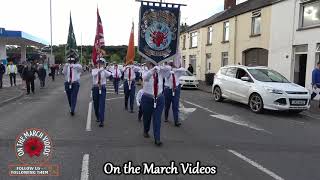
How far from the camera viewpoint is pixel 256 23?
25.1 m

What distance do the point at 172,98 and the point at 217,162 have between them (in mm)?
4019

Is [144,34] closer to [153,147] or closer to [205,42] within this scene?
[153,147]

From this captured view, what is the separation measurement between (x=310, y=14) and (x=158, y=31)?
13715 mm

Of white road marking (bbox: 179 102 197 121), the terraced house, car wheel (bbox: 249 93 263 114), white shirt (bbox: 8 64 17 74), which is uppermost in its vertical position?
the terraced house

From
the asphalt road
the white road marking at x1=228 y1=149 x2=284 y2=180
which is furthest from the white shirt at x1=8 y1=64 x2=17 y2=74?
the white road marking at x1=228 y1=149 x2=284 y2=180

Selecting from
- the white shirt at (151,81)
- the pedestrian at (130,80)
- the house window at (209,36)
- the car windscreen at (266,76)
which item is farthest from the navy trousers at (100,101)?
the house window at (209,36)

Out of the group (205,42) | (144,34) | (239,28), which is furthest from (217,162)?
(205,42)

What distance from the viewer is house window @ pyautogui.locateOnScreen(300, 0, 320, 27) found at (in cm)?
1906

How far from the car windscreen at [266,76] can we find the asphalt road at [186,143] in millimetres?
1797

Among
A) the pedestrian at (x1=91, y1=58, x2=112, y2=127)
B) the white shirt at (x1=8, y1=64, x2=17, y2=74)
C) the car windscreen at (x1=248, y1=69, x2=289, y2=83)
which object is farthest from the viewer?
the white shirt at (x1=8, y1=64, x2=17, y2=74)

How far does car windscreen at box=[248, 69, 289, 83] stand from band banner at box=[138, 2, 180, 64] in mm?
6654

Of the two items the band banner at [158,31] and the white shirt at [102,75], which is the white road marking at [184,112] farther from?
the band banner at [158,31]

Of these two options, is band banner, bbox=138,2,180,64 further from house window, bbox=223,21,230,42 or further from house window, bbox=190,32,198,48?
house window, bbox=190,32,198,48

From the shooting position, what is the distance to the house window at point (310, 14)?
19.1m
